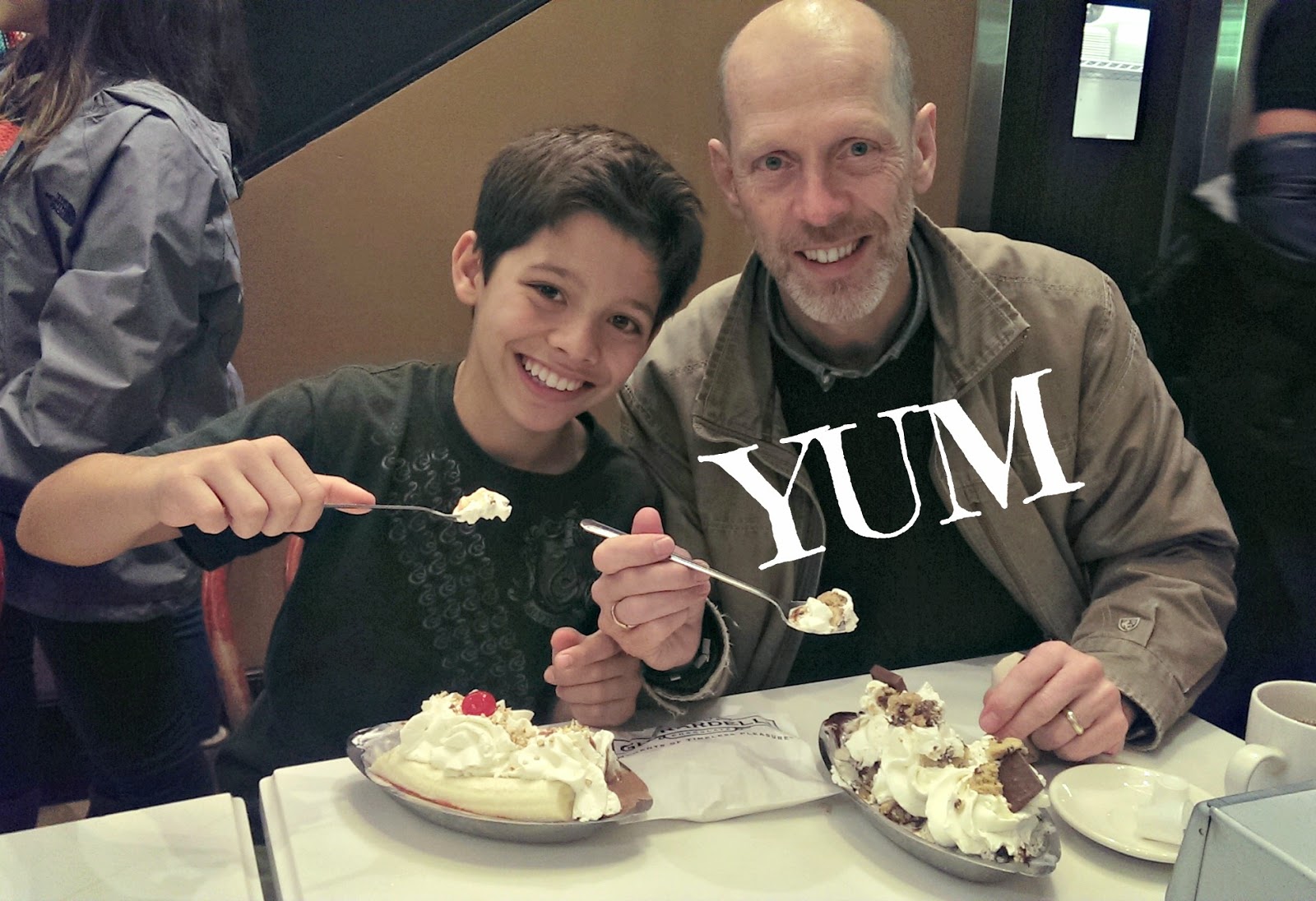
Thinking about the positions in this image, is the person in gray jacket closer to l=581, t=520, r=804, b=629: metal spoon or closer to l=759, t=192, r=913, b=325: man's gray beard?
l=581, t=520, r=804, b=629: metal spoon

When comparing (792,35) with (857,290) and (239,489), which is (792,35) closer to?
(857,290)

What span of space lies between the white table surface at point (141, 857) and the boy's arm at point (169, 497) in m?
0.25

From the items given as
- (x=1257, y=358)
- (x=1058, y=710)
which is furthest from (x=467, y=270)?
(x=1257, y=358)

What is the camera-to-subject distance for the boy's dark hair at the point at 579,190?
1.07 m

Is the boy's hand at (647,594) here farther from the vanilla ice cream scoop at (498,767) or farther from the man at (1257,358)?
the man at (1257,358)

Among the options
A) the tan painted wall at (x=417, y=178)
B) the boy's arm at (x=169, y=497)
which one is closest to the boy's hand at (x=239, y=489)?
the boy's arm at (x=169, y=497)

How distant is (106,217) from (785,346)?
2.66ft

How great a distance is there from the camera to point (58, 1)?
93 centimetres

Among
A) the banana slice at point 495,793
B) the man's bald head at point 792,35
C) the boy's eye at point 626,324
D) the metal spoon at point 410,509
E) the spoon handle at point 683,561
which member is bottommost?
the banana slice at point 495,793

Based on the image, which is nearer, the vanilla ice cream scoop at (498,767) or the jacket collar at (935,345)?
the vanilla ice cream scoop at (498,767)

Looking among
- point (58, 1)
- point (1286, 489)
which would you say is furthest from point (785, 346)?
point (58, 1)

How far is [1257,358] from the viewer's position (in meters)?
1.45

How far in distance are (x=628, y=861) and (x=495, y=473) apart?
46cm

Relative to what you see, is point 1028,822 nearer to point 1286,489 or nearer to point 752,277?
point 752,277
